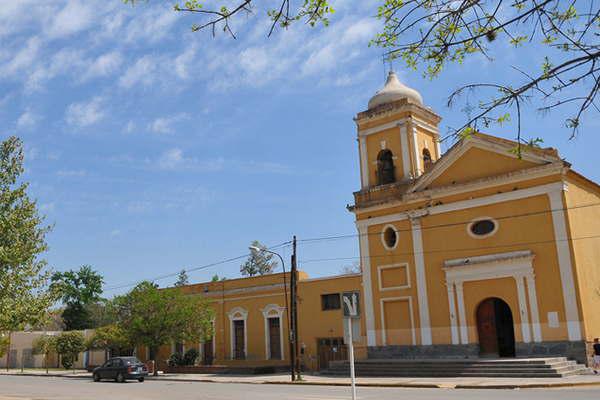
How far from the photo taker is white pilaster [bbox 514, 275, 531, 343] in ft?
85.4

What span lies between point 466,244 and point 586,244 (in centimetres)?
496

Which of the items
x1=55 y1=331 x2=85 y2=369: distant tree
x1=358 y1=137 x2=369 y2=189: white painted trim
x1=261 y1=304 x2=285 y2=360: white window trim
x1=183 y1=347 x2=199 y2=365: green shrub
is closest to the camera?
x1=358 y1=137 x2=369 y2=189: white painted trim

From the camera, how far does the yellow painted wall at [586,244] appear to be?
25297 mm

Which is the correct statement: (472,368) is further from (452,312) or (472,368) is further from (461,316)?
(452,312)

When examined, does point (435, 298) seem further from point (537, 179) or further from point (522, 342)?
point (537, 179)

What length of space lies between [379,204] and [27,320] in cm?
1893

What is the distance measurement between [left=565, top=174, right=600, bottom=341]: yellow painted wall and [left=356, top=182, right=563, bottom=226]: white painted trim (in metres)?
0.94

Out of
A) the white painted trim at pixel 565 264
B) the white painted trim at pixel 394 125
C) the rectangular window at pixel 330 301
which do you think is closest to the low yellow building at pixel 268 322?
the rectangular window at pixel 330 301

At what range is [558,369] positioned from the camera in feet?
75.2

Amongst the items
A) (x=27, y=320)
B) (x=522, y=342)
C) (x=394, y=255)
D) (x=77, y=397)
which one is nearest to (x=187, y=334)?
(x=394, y=255)

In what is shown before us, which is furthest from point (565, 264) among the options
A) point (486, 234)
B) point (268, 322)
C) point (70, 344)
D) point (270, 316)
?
point (70, 344)

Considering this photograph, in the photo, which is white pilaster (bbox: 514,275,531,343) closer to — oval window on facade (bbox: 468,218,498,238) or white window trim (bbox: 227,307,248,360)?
oval window on facade (bbox: 468,218,498,238)

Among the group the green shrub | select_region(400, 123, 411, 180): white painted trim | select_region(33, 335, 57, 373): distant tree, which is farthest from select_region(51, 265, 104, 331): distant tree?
select_region(400, 123, 411, 180): white painted trim

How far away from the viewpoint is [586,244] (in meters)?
26.9
